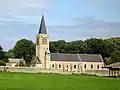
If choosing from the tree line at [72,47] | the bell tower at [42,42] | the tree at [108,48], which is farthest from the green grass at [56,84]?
the tree line at [72,47]

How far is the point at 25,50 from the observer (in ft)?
395

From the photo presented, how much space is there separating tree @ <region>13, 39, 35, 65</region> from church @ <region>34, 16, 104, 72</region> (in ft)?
57.3

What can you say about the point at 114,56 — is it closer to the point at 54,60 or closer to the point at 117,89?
the point at 54,60

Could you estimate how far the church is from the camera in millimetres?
99000

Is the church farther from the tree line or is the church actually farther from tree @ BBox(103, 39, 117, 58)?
the tree line

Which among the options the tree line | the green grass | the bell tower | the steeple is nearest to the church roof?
the bell tower

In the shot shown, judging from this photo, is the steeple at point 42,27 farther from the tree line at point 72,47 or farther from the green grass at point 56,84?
the green grass at point 56,84

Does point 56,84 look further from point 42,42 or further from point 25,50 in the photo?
point 25,50

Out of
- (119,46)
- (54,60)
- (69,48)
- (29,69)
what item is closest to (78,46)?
(69,48)

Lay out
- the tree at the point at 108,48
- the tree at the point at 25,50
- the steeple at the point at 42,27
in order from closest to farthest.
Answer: the steeple at the point at 42,27, the tree at the point at 108,48, the tree at the point at 25,50

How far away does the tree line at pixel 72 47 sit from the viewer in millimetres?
113625

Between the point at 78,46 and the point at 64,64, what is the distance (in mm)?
19217

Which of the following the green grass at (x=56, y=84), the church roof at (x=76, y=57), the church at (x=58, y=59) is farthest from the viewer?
the church roof at (x=76, y=57)

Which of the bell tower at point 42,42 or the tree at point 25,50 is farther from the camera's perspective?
the tree at point 25,50
